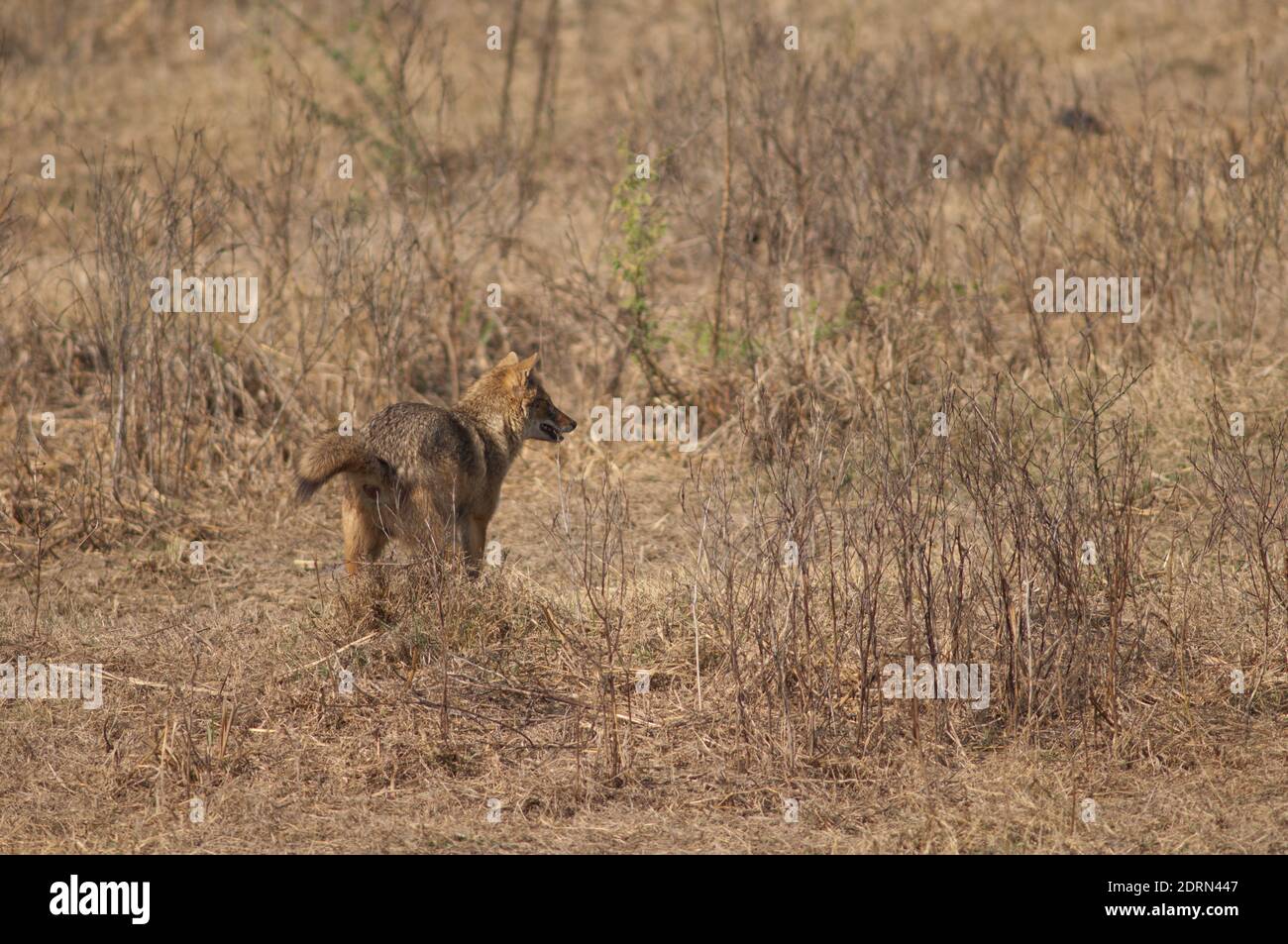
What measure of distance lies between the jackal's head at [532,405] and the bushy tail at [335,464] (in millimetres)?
1251

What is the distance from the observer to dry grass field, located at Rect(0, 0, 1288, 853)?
20.3 ft

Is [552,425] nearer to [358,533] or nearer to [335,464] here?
[358,533]

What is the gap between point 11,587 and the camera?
8.47m

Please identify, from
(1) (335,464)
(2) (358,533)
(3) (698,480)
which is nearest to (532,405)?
(2) (358,533)

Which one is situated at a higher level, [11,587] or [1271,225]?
[1271,225]

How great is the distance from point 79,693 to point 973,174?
8.62 m

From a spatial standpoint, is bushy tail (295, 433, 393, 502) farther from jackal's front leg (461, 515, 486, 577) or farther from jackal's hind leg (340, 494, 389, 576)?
jackal's front leg (461, 515, 486, 577)

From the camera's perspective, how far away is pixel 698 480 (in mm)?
6910

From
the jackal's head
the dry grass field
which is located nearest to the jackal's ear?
the jackal's head

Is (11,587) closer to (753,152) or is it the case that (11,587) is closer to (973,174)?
(753,152)

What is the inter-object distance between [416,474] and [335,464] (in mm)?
656

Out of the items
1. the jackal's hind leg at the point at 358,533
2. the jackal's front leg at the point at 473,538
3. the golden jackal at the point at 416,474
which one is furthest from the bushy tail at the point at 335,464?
the jackal's front leg at the point at 473,538

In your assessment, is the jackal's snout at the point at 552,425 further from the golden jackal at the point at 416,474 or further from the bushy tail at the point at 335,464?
the bushy tail at the point at 335,464

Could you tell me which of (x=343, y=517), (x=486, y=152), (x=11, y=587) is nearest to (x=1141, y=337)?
(x=486, y=152)
